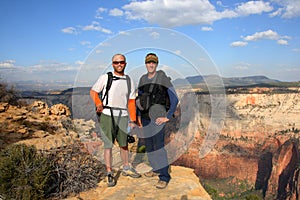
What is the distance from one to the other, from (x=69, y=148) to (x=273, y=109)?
197 ft

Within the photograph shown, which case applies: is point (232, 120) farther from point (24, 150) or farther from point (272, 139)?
point (24, 150)

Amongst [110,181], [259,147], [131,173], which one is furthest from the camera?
[259,147]

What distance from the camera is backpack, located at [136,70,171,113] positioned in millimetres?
3994

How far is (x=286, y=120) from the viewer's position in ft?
182

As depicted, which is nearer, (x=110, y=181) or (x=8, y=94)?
(x=110, y=181)

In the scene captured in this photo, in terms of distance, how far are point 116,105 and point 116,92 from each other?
0.22 metres

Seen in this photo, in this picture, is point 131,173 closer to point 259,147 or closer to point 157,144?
point 157,144

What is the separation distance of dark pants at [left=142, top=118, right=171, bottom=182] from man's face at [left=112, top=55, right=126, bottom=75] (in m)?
0.91

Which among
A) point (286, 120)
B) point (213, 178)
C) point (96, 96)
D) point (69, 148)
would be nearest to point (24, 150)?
point (69, 148)

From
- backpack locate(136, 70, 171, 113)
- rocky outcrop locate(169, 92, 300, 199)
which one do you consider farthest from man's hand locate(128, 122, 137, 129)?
rocky outcrop locate(169, 92, 300, 199)

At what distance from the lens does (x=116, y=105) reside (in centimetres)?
414

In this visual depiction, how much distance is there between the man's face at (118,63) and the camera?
4043mm

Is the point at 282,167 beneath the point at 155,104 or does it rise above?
beneath

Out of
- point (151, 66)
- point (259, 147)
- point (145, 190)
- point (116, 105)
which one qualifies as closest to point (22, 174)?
point (116, 105)
